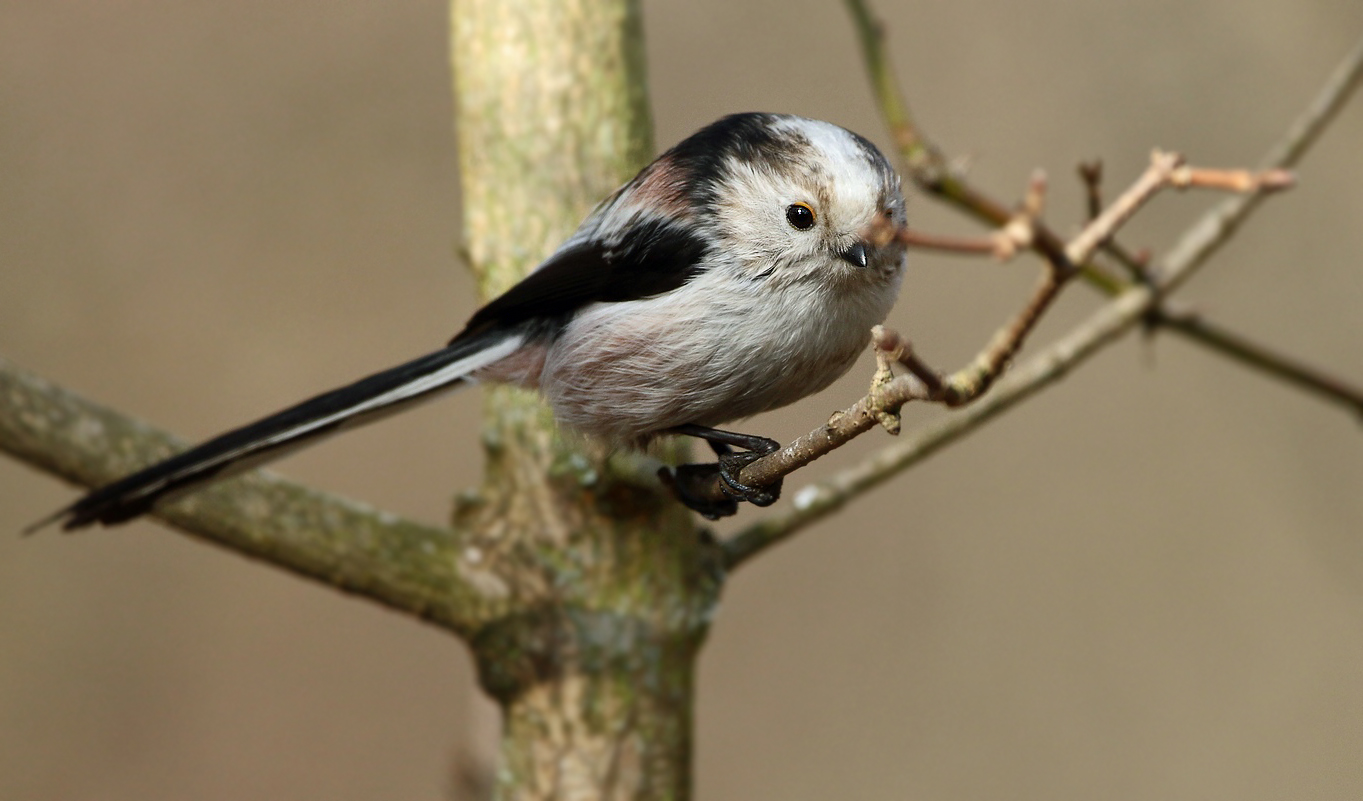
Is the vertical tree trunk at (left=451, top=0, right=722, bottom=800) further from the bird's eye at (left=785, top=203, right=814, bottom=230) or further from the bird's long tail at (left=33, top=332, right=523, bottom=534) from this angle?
the bird's eye at (left=785, top=203, right=814, bottom=230)

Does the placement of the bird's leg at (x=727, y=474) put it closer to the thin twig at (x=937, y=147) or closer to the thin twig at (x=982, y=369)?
the thin twig at (x=982, y=369)

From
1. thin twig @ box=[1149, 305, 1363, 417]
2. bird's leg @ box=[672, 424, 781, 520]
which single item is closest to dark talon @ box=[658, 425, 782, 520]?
bird's leg @ box=[672, 424, 781, 520]

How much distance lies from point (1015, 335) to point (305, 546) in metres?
1.57

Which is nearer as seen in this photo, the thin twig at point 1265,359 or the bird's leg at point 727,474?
the bird's leg at point 727,474

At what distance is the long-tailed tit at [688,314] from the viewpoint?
220 cm

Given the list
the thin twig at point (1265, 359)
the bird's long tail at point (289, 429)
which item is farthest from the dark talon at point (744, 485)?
the thin twig at point (1265, 359)

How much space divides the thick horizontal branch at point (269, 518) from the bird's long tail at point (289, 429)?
0.07 metres

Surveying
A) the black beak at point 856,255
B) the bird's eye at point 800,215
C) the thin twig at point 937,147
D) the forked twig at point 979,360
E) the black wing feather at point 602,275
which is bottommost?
the forked twig at point 979,360

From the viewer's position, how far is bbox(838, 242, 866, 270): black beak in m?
2.07

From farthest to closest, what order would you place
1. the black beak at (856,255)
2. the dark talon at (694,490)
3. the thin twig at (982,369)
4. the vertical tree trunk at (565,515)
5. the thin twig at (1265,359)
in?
the thin twig at (1265,359) < the vertical tree trunk at (565,515) < the dark talon at (694,490) < the black beak at (856,255) < the thin twig at (982,369)

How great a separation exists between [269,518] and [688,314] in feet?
3.02

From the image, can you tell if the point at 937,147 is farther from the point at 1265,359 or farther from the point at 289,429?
the point at 289,429

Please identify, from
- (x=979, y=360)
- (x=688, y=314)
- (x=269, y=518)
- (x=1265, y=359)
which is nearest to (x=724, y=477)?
(x=688, y=314)

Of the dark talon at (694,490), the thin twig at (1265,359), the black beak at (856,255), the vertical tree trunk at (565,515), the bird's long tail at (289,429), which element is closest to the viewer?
the black beak at (856,255)
